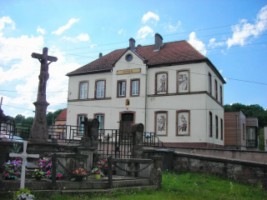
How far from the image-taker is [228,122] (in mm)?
39469

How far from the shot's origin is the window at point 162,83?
29.8 metres

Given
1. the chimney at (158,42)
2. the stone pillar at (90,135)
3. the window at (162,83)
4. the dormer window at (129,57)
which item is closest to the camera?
the stone pillar at (90,135)

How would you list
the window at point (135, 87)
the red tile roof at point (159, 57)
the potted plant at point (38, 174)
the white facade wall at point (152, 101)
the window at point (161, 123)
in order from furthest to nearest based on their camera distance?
the window at point (135, 87)
the red tile roof at point (159, 57)
the window at point (161, 123)
the white facade wall at point (152, 101)
the potted plant at point (38, 174)

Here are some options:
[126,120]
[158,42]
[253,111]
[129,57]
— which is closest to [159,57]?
[129,57]

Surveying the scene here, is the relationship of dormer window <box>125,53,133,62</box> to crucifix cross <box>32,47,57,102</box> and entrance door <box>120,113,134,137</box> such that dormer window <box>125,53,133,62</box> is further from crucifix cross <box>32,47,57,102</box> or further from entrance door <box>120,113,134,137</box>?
crucifix cross <box>32,47,57,102</box>

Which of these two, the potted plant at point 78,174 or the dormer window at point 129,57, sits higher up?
the dormer window at point 129,57

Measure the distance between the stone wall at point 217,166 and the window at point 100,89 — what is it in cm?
1536

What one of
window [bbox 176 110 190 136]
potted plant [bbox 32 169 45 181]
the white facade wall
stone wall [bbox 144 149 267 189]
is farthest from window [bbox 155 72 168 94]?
potted plant [bbox 32 169 45 181]

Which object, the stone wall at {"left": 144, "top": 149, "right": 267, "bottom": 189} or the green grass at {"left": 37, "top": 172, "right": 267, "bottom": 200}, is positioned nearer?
the green grass at {"left": 37, "top": 172, "right": 267, "bottom": 200}

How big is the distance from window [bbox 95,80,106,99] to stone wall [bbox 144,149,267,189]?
15.4m

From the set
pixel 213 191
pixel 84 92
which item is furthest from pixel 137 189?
pixel 84 92

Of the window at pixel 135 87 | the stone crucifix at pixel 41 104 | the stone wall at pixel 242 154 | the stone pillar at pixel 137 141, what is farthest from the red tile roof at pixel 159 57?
the stone crucifix at pixel 41 104

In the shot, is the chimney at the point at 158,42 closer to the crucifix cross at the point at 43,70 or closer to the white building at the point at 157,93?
the white building at the point at 157,93

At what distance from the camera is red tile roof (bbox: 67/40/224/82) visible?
29.4 m
